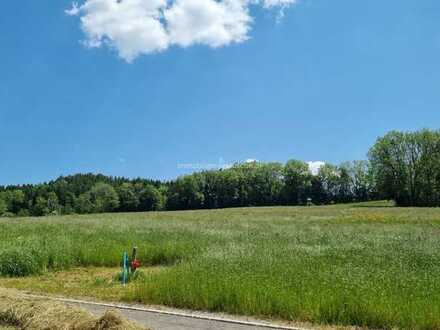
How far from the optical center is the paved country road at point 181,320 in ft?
27.3

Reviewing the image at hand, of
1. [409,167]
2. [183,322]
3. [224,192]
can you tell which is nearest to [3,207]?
[224,192]

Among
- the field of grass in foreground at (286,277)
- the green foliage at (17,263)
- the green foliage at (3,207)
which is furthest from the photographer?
the green foliage at (3,207)

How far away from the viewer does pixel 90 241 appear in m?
20.5

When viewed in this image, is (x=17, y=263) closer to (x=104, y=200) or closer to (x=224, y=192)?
(x=224, y=192)

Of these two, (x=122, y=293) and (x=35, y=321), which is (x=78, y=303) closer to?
(x=122, y=293)

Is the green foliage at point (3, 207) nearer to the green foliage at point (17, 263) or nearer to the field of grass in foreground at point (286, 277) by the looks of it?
the field of grass in foreground at point (286, 277)

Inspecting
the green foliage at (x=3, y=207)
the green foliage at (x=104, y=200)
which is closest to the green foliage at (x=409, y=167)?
the green foliage at (x=104, y=200)

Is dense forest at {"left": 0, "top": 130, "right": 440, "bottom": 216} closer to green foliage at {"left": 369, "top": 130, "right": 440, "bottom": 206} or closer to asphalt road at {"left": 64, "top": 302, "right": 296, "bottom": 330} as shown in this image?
green foliage at {"left": 369, "top": 130, "right": 440, "bottom": 206}

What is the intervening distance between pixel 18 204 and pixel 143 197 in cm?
4167

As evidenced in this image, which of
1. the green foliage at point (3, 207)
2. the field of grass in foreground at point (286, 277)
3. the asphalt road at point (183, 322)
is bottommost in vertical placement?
the asphalt road at point (183, 322)

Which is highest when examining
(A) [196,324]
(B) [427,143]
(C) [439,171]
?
(B) [427,143]

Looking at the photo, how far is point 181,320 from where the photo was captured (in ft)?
29.0

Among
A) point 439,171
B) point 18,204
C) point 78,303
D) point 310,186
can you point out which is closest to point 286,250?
point 78,303

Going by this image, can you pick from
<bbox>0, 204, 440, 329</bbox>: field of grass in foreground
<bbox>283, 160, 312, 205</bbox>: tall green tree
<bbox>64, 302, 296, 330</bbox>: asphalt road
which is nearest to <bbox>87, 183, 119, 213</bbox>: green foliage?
<bbox>283, 160, 312, 205</bbox>: tall green tree
